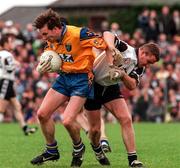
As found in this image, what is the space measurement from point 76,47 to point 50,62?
15.7 inches

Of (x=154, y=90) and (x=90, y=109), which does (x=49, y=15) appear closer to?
(x=90, y=109)

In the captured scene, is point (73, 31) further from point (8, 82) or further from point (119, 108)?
point (8, 82)

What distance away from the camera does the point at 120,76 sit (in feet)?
34.5

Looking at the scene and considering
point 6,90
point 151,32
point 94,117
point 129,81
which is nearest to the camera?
point 129,81

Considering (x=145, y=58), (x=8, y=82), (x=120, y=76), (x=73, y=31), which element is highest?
(x=73, y=31)

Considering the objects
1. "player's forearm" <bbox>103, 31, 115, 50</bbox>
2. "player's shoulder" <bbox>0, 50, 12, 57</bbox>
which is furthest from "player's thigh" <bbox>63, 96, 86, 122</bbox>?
"player's shoulder" <bbox>0, 50, 12, 57</bbox>

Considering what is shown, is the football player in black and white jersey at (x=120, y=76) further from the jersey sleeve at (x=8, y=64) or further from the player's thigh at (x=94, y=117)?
the jersey sleeve at (x=8, y=64)

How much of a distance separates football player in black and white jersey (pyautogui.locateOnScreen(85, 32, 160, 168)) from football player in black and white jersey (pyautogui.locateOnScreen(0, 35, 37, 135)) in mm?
7245

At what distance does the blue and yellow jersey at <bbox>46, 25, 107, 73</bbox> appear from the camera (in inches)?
426

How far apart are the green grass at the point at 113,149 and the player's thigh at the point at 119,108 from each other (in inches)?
30.5

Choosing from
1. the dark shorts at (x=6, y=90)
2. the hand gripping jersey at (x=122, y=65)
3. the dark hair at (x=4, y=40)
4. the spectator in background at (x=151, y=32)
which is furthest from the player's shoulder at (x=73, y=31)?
the spectator in background at (x=151, y=32)

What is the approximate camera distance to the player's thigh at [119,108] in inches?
432

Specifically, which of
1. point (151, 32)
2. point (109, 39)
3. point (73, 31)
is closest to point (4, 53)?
point (73, 31)

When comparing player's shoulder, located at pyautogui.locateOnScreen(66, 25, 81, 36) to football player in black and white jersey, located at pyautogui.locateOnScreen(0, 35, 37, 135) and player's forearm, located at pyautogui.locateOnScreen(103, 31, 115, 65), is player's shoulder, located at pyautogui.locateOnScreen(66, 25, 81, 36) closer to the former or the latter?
player's forearm, located at pyautogui.locateOnScreen(103, 31, 115, 65)
